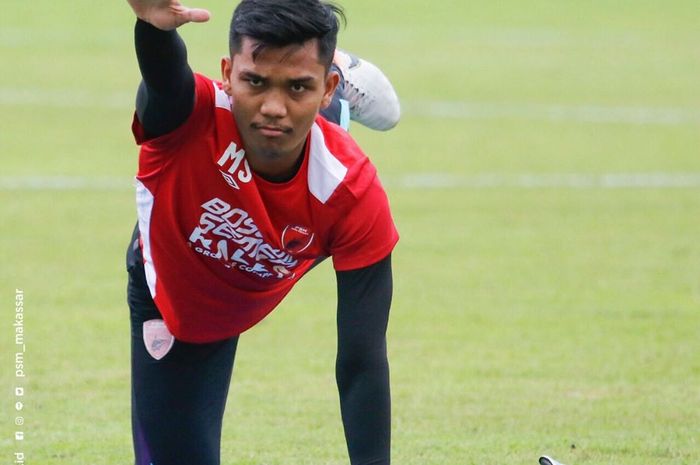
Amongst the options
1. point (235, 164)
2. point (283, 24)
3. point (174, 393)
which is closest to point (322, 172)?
point (235, 164)

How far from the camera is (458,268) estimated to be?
11.6 m

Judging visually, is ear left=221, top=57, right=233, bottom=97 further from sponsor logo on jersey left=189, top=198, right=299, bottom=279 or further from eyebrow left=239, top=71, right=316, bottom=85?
sponsor logo on jersey left=189, top=198, right=299, bottom=279

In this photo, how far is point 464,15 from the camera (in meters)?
31.0

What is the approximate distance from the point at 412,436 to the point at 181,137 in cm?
273

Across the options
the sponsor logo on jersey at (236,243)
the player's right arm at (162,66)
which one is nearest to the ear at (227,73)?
the player's right arm at (162,66)

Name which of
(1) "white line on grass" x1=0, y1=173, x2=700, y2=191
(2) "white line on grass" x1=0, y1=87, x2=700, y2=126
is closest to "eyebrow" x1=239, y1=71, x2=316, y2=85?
(1) "white line on grass" x1=0, y1=173, x2=700, y2=191

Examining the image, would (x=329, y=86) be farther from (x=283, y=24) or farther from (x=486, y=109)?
(x=486, y=109)

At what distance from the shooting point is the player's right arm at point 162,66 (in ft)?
13.2

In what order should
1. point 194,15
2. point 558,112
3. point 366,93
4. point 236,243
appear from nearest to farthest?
point 194,15 → point 236,243 → point 366,93 → point 558,112

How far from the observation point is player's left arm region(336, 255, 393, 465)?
170 inches

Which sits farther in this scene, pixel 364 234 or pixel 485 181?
pixel 485 181

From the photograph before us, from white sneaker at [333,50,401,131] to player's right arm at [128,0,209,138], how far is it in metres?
1.12

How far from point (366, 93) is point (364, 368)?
4.75 feet

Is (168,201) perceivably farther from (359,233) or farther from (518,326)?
(518,326)
